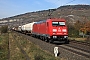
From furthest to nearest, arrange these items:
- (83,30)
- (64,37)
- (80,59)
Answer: (83,30), (64,37), (80,59)

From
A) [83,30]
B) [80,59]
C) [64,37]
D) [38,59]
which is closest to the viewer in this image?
[38,59]

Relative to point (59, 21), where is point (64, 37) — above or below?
below

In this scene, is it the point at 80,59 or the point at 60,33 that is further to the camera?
the point at 60,33

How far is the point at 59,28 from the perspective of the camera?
28359mm

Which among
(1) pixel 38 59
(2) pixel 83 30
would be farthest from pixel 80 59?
(2) pixel 83 30

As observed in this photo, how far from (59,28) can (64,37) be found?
135 cm

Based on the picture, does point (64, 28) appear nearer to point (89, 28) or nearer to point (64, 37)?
point (64, 37)

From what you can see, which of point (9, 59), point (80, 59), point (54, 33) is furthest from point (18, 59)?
point (54, 33)

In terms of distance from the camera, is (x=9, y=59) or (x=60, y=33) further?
(x=60, y=33)

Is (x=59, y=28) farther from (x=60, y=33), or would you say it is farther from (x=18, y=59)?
(x=18, y=59)

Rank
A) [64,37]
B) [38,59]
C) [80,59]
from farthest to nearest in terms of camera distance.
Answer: [64,37]
[80,59]
[38,59]

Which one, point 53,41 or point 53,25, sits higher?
point 53,25

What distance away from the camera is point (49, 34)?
28516 mm

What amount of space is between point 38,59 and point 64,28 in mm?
14583
